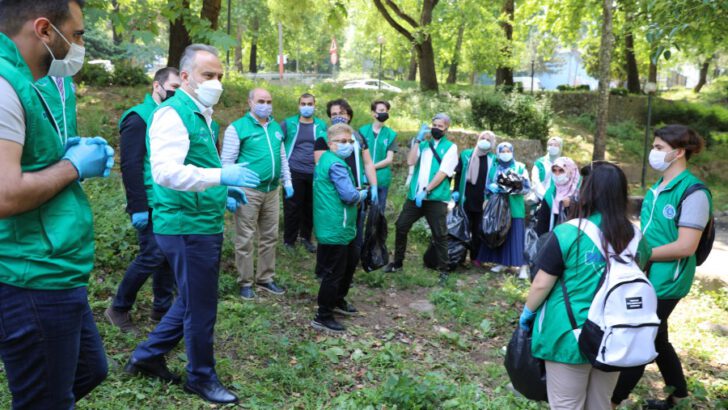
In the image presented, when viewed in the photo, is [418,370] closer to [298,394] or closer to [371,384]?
[371,384]

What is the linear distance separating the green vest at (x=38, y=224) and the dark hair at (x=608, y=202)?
91.1 inches

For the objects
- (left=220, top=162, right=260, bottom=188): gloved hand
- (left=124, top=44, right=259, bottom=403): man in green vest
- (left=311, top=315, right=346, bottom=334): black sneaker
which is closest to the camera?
(left=220, top=162, right=260, bottom=188): gloved hand

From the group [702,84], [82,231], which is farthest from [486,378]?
[702,84]

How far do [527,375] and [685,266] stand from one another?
1640 millimetres

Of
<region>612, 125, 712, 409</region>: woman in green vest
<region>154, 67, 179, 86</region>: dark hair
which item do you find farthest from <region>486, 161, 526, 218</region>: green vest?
<region>154, 67, 179, 86</region>: dark hair

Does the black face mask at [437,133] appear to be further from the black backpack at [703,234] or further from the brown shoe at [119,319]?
the brown shoe at [119,319]

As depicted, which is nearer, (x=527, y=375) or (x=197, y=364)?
(x=527, y=375)

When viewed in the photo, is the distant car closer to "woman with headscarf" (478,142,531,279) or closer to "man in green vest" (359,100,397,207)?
"man in green vest" (359,100,397,207)

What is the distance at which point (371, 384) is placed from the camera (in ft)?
15.3

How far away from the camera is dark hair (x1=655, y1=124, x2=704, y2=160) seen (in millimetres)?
4109

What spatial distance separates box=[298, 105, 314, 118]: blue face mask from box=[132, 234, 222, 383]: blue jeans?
158 inches

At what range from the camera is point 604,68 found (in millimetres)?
14031

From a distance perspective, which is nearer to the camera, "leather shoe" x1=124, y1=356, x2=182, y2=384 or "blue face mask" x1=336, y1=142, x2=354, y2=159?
"leather shoe" x1=124, y1=356, x2=182, y2=384

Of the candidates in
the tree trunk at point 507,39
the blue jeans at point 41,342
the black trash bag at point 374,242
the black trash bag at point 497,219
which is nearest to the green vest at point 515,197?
the black trash bag at point 497,219
